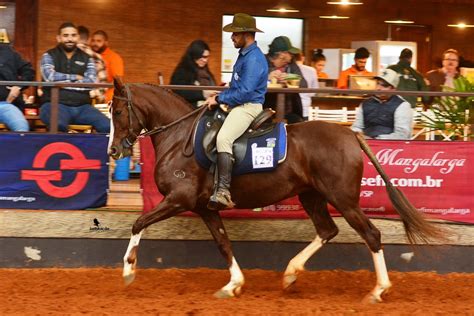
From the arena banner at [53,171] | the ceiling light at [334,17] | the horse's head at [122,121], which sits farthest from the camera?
the ceiling light at [334,17]

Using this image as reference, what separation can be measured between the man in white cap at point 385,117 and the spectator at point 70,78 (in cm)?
298

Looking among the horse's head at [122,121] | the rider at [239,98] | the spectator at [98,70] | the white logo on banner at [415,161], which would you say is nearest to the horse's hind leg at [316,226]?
the rider at [239,98]

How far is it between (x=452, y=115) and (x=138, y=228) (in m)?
4.16

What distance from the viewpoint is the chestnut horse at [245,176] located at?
382 inches

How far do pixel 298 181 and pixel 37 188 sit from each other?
120 inches

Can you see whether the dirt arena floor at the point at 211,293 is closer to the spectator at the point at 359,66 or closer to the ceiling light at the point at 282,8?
the spectator at the point at 359,66

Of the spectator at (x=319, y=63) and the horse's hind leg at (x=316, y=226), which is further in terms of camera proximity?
the spectator at (x=319, y=63)

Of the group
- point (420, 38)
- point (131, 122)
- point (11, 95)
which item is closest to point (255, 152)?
point (131, 122)

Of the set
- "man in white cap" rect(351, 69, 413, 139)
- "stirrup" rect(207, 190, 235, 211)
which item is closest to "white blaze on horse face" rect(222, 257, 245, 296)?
"stirrup" rect(207, 190, 235, 211)

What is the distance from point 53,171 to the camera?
35.8ft

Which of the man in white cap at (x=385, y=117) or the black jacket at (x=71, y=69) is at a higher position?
the black jacket at (x=71, y=69)

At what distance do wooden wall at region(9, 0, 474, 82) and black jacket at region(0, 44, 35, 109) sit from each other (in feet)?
19.5

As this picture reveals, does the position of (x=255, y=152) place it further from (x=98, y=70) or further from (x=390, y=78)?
(x=98, y=70)

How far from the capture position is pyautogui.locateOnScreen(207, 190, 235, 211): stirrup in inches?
377
